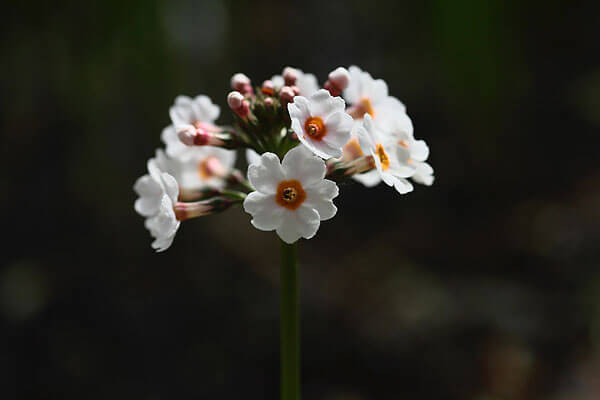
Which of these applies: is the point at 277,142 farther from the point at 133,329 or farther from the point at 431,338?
the point at 133,329

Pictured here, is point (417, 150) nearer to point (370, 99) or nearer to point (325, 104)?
point (370, 99)

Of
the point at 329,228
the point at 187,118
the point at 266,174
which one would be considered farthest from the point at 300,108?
the point at 329,228

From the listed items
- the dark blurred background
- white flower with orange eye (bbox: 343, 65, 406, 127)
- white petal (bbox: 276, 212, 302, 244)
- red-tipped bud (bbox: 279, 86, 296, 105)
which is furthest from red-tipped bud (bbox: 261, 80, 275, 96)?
the dark blurred background

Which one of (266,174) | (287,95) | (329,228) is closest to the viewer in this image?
(266,174)

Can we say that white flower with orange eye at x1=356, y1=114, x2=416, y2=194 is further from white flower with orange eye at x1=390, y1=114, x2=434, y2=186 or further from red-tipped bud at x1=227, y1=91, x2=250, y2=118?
red-tipped bud at x1=227, y1=91, x2=250, y2=118

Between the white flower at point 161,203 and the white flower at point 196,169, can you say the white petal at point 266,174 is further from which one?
the white flower at point 196,169

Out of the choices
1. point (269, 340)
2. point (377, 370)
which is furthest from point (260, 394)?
point (377, 370)

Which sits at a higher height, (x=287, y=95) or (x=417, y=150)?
(x=287, y=95)
